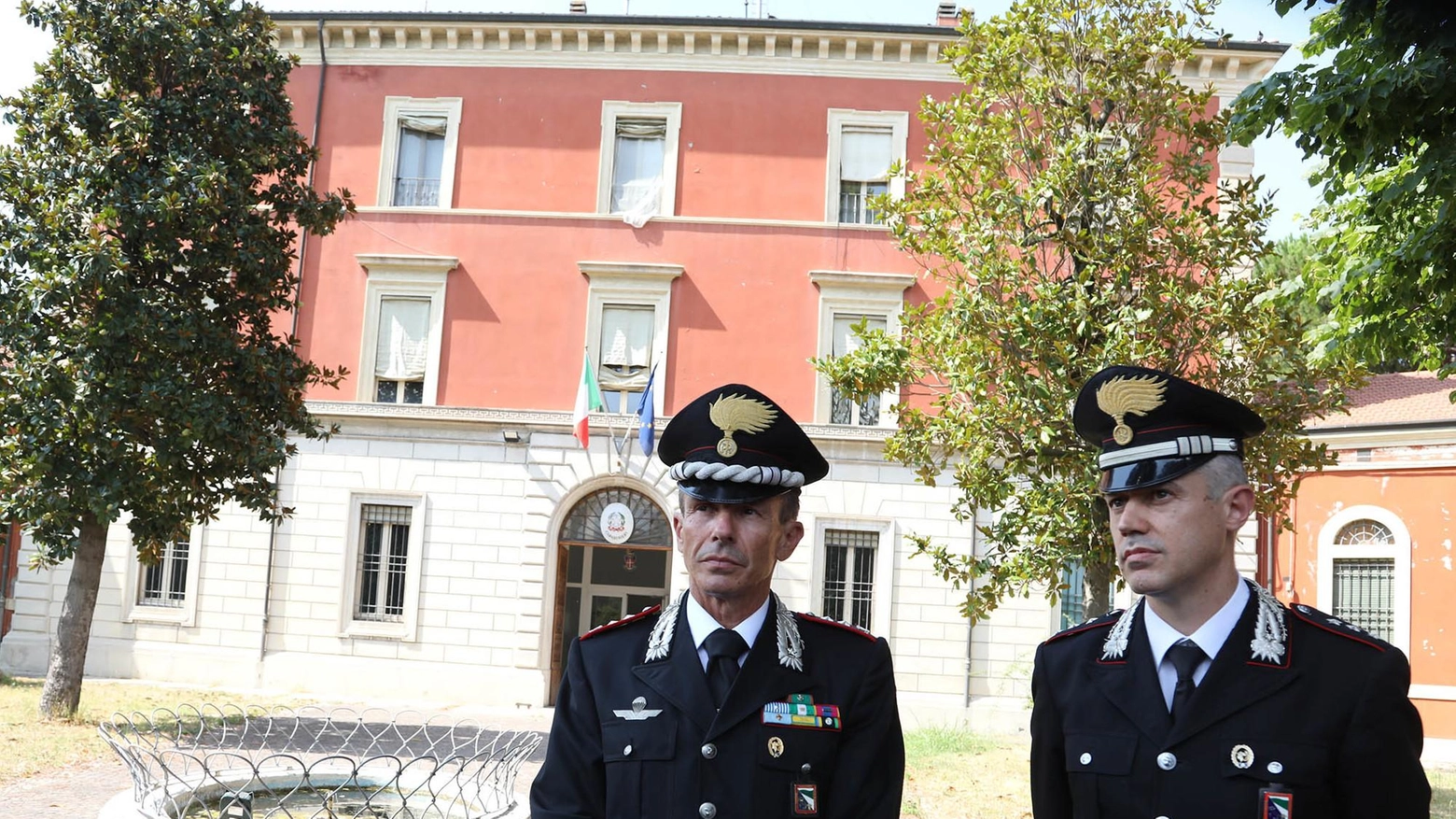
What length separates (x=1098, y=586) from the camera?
37.6ft

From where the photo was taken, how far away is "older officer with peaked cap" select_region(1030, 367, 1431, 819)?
2.82 meters

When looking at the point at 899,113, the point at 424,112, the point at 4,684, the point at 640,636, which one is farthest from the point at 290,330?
the point at 640,636

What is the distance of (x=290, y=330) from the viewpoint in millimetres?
22031

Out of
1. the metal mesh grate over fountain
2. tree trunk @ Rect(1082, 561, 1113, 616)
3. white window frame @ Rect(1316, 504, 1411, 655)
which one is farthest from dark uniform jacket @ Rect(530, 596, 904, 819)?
white window frame @ Rect(1316, 504, 1411, 655)

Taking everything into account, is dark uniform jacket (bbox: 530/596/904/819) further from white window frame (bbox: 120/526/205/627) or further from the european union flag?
white window frame (bbox: 120/526/205/627)

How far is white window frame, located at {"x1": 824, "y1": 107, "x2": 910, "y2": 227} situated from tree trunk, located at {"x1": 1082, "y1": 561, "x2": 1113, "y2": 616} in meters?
11.1

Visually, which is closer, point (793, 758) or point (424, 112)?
point (793, 758)

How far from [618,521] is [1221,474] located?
1874 centimetres

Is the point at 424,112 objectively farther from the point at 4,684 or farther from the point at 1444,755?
the point at 1444,755

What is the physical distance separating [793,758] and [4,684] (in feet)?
65.8

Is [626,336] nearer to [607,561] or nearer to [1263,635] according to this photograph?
[607,561]

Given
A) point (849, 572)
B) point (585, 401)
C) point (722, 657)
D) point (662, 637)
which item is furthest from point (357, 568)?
point (722, 657)

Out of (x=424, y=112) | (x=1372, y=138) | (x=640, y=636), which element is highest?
(x=424, y=112)

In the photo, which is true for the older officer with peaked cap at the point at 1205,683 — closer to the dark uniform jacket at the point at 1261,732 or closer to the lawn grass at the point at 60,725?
the dark uniform jacket at the point at 1261,732
